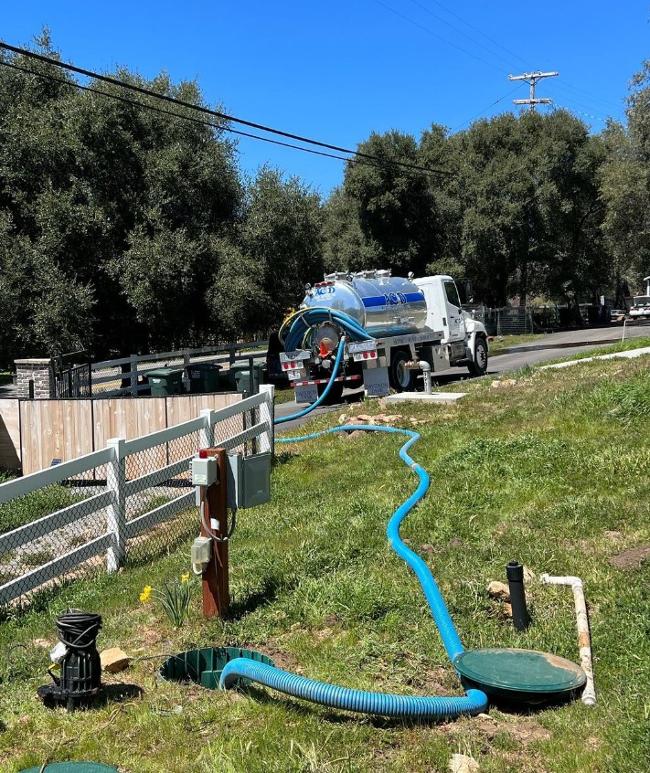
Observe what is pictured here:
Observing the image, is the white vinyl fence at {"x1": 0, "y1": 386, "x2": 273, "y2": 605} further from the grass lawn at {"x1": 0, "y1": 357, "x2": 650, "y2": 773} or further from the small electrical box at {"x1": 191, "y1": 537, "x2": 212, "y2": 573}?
the small electrical box at {"x1": 191, "y1": 537, "x2": 212, "y2": 573}

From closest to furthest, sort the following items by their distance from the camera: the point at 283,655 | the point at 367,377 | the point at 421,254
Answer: the point at 283,655, the point at 367,377, the point at 421,254

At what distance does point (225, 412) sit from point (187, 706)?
5.73m

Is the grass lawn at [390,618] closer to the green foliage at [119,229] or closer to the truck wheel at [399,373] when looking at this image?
the truck wheel at [399,373]

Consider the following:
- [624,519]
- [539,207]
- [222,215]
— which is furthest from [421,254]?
[624,519]

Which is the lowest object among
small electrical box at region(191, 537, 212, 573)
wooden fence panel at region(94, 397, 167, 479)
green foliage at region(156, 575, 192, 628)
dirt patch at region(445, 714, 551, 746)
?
dirt patch at region(445, 714, 551, 746)

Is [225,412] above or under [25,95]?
under

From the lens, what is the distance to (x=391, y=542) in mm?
6438

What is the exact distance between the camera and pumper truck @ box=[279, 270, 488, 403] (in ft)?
61.4

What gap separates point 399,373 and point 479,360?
433cm

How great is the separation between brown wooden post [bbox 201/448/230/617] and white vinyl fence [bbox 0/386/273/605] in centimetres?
165

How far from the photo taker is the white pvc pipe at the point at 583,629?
409 cm

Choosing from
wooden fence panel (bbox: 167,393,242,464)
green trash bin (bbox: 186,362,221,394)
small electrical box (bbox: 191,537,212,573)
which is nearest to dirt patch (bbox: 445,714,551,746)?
small electrical box (bbox: 191,537,212,573)

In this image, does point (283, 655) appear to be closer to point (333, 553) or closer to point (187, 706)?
point (187, 706)

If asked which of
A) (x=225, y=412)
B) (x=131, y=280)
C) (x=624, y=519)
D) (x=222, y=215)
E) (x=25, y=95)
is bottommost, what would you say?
(x=624, y=519)
